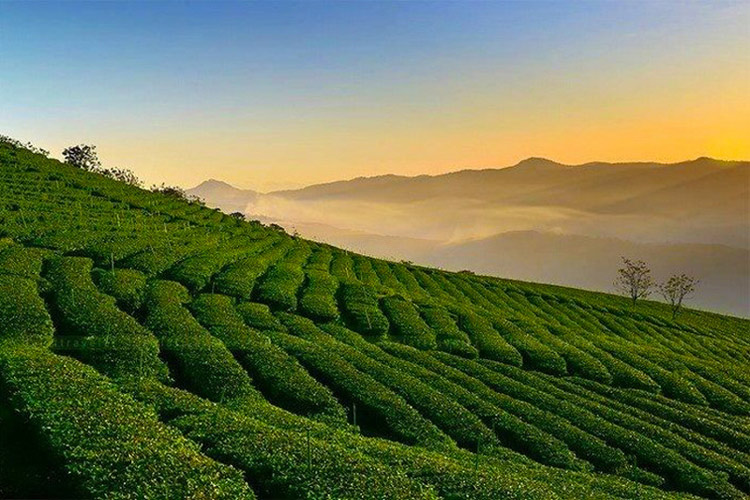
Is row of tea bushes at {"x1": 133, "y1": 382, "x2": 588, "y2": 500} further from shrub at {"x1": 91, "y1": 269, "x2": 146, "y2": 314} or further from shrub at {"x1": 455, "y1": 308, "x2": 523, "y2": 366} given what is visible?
shrub at {"x1": 455, "y1": 308, "x2": 523, "y2": 366}

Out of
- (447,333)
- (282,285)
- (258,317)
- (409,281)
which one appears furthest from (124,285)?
(409,281)

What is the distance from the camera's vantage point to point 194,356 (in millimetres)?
30406

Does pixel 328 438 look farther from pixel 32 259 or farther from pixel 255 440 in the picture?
pixel 32 259

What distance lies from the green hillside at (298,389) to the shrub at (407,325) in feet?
0.57

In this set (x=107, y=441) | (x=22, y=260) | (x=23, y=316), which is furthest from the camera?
(x=22, y=260)

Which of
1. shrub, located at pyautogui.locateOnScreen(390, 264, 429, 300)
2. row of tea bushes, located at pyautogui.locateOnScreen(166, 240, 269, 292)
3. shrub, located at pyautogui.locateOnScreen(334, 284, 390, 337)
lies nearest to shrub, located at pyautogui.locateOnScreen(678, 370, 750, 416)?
shrub, located at pyautogui.locateOnScreen(334, 284, 390, 337)

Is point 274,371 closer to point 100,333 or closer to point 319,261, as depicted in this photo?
point 100,333

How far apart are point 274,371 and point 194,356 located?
3.69 meters

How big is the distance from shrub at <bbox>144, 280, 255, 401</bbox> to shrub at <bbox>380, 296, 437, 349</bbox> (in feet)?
48.8

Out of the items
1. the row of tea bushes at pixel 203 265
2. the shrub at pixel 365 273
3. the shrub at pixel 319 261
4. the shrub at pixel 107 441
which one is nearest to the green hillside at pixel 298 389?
the shrub at pixel 107 441

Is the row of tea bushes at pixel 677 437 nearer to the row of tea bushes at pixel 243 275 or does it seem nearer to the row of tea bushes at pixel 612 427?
the row of tea bushes at pixel 612 427

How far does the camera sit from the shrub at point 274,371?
94.1 feet

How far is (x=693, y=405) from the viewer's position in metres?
43.4

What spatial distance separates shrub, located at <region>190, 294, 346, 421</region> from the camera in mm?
28688
